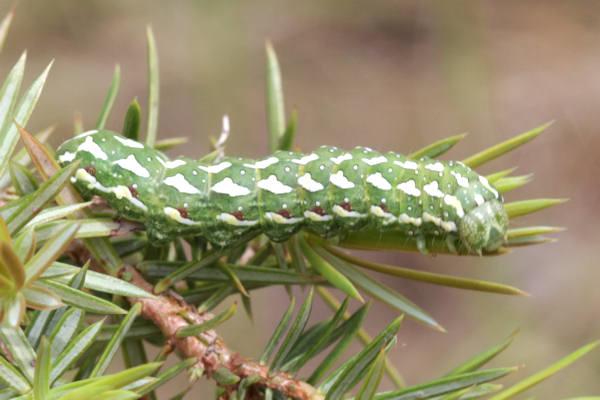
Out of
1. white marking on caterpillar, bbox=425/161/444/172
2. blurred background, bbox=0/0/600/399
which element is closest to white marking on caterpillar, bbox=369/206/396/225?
white marking on caterpillar, bbox=425/161/444/172

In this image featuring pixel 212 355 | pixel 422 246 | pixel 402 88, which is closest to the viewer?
pixel 212 355

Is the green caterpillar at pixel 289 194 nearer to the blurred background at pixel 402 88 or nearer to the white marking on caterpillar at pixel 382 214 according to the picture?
the white marking on caterpillar at pixel 382 214

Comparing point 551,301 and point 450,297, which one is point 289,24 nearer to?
point 450,297

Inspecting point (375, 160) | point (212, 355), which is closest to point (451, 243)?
point (375, 160)

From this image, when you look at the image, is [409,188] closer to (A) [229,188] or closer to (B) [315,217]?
(B) [315,217]

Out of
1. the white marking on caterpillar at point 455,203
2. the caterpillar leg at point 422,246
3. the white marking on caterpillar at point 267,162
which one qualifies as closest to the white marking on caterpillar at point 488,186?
the white marking on caterpillar at point 455,203

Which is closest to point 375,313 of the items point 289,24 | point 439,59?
point 439,59
